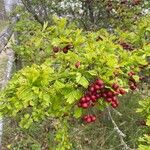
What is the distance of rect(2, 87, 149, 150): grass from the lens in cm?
578

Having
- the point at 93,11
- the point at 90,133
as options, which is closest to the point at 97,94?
the point at 90,133

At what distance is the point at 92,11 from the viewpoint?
7051mm

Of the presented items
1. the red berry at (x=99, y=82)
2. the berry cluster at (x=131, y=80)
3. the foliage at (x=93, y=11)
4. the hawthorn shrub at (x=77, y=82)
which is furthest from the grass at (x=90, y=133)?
the red berry at (x=99, y=82)

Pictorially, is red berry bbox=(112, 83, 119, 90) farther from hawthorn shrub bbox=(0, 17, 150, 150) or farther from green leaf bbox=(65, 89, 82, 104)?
green leaf bbox=(65, 89, 82, 104)

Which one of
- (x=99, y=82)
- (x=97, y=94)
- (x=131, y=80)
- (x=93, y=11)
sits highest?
(x=99, y=82)

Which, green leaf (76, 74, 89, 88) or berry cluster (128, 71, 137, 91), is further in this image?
berry cluster (128, 71, 137, 91)

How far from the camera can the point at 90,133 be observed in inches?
244

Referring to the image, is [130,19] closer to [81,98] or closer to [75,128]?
[75,128]

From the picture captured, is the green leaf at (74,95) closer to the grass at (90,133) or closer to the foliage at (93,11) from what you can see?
the grass at (90,133)

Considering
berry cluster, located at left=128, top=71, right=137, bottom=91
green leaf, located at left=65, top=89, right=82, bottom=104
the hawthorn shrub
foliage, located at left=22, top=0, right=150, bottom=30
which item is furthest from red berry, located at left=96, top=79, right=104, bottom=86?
foliage, located at left=22, top=0, right=150, bottom=30

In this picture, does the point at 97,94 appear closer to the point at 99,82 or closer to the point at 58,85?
the point at 99,82

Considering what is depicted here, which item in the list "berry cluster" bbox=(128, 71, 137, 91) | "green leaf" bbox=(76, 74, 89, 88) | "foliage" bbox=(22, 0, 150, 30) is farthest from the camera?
"foliage" bbox=(22, 0, 150, 30)

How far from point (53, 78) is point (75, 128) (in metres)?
3.43

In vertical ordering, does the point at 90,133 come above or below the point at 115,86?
below
